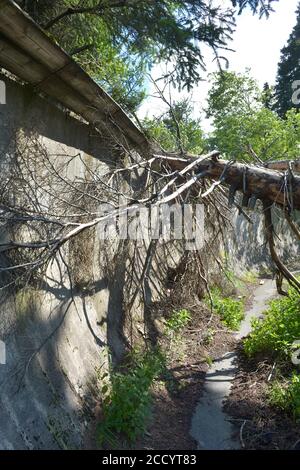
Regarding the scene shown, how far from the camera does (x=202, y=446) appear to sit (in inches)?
159

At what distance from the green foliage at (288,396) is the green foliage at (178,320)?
6.62 feet

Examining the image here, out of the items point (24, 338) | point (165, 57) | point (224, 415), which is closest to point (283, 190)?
point (165, 57)

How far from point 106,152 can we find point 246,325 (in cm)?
430

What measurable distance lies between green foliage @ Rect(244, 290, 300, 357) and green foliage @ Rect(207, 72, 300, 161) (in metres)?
12.0

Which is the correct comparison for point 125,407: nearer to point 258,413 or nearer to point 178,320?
point 258,413

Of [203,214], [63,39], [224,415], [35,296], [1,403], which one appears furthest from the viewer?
[203,214]

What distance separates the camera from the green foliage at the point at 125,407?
146 inches

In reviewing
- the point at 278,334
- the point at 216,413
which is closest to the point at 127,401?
the point at 216,413

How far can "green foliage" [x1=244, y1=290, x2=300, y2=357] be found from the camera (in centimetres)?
561

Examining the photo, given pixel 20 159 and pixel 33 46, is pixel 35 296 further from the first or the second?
pixel 33 46

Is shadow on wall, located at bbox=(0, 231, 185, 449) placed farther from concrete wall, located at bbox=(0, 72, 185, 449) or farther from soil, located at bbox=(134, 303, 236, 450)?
soil, located at bbox=(134, 303, 236, 450)

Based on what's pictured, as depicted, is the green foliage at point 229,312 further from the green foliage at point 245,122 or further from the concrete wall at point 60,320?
the green foliage at point 245,122

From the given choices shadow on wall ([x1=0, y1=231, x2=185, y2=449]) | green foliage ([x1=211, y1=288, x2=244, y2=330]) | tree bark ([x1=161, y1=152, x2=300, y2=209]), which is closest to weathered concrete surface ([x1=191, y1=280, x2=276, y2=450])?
shadow on wall ([x1=0, y1=231, x2=185, y2=449])

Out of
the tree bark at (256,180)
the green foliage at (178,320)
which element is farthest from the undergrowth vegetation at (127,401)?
the tree bark at (256,180)
